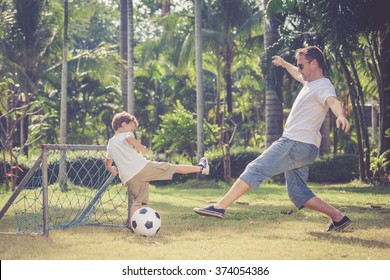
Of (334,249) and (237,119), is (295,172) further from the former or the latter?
(237,119)

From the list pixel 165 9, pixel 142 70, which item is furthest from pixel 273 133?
pixel 165 9

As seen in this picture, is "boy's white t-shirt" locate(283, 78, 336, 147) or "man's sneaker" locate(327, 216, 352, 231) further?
"man's sneaker" locate(327, 216, 352, 231)

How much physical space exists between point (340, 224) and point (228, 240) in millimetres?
1338

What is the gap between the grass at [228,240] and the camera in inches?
226

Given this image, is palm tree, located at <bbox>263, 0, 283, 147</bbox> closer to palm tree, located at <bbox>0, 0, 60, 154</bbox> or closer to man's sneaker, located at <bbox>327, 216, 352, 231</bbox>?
palm tree, located at <bbox>0, 0, 60, 154</bbox>

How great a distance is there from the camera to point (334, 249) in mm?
5930

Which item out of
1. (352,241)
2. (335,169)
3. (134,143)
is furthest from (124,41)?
(352,241)

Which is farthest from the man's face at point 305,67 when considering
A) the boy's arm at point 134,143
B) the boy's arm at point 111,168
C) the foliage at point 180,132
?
the foliage at point 180,132

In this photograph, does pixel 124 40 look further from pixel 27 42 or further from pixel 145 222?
pixel 145 222

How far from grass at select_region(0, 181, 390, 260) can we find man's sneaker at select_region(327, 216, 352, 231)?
0.26 ft

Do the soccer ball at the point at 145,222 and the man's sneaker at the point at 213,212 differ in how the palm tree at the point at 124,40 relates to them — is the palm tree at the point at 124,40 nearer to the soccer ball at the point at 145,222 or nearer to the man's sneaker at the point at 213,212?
the soccer ball at the point at 145,222

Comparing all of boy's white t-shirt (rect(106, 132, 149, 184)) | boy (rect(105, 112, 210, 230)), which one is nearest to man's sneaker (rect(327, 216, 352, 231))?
boy (rect(105, 112, 210, 230))

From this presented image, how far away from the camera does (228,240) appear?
6641 millimetres

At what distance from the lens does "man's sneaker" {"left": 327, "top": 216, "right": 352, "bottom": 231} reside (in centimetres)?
691
